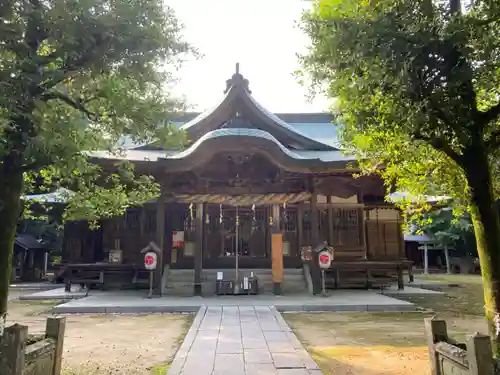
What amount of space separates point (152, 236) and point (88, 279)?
282cm

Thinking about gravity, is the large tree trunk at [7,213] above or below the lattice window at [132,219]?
below

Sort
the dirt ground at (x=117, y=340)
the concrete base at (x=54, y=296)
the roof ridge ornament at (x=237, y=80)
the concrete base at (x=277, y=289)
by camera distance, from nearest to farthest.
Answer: the dirt ground at (x=117, y=340) < the concrete base at (x=277, y=289) < the concrete base at (x=54, y=296) < the roof ridge ornament at (x=237, y=80)

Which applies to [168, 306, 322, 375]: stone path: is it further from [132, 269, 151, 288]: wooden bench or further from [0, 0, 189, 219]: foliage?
[132, 269, 151, 288]: wooden bench

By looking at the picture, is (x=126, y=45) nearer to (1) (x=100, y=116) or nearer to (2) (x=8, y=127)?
(1) (x=100, y=116)

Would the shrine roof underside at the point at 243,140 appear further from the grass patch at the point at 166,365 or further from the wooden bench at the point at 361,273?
the wooden bench at the point at 361,273

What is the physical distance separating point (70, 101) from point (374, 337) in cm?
651

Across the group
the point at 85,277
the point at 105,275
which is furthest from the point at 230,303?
the point at 85,277

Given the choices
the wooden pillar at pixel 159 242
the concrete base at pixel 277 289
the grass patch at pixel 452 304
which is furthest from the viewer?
the wooden pillar at pixel 159 242

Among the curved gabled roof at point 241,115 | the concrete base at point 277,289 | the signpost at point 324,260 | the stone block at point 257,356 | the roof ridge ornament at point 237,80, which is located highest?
the roof ridge ornament at point 237,80

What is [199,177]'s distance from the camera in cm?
1356

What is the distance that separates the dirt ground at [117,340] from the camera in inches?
213

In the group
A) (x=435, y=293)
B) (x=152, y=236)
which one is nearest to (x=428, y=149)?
(x=435, y=293)

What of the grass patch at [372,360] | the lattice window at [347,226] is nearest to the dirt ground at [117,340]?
the grass patch at [372,360]

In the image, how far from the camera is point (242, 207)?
52.7 ft
